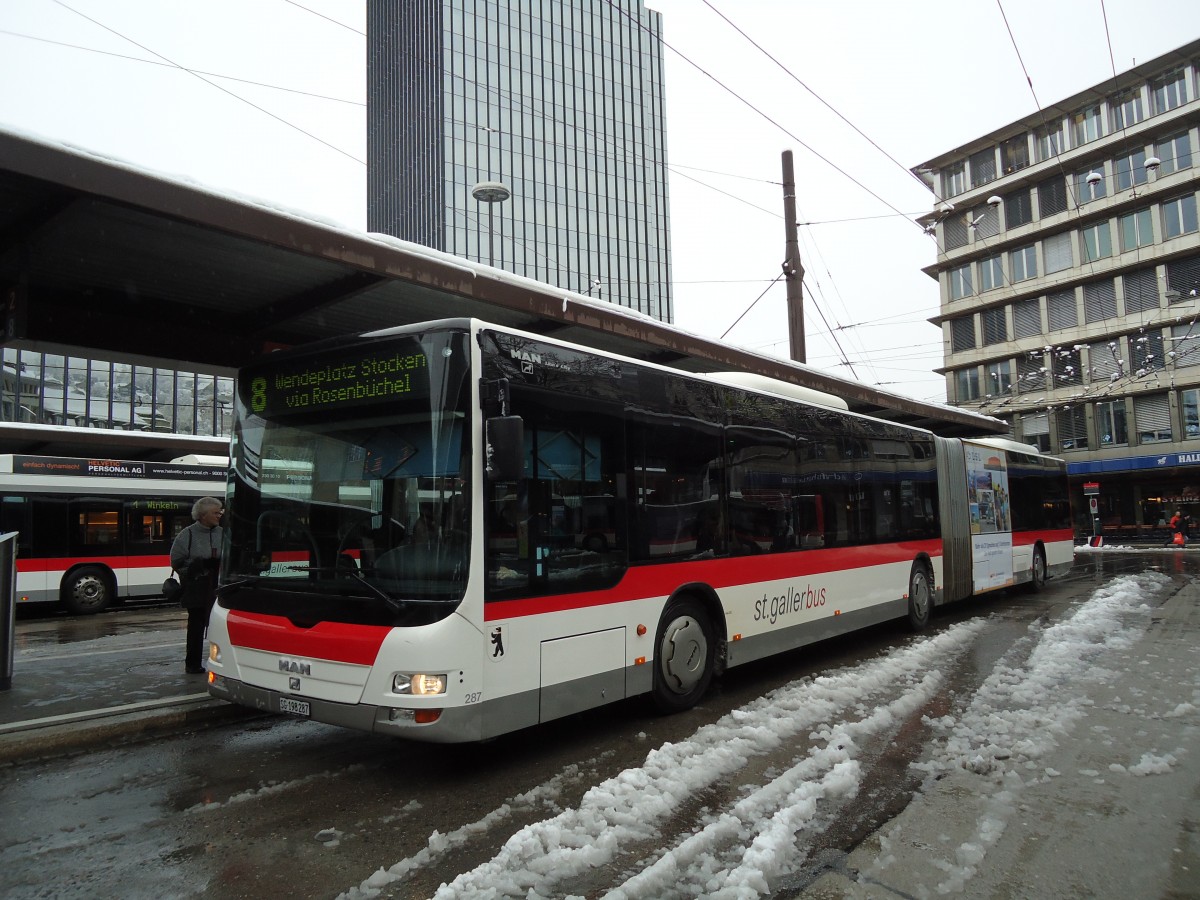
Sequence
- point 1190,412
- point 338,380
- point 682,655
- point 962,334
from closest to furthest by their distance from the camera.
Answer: point 338,380
point 682,655
point 1190,412
point 962,334

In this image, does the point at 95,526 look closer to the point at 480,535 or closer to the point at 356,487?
the point at 356,487

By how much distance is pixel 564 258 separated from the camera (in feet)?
270

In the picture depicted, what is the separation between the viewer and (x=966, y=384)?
5181cm

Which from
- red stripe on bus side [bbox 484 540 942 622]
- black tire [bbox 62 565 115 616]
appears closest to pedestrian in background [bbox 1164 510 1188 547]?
red stripe on bus side [bbox 484 540 942 622]

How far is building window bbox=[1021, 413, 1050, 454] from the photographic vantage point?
157 feet

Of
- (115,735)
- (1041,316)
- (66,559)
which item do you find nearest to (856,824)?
(115,735)

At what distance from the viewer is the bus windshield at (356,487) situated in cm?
462

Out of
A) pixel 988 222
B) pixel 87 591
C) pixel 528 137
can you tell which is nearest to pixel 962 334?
pixel 988 222

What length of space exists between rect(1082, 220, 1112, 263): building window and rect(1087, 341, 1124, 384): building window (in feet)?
16.5

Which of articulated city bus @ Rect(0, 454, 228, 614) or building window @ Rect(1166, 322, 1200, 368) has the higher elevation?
building window @ Rect(1166, 322, 1200, 368)

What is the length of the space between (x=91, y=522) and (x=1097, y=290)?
4995 cm

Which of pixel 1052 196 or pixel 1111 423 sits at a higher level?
pixel 1052 196

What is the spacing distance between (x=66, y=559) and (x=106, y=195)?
13766 millimetres

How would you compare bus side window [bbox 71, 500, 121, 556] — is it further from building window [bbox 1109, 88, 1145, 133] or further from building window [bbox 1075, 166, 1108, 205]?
building window [bbox 1109, 88, 1145, 133]
